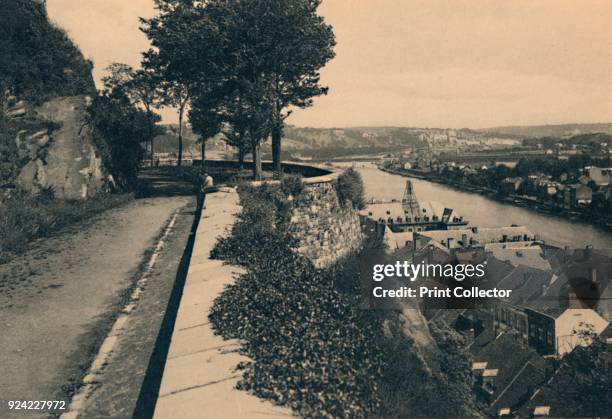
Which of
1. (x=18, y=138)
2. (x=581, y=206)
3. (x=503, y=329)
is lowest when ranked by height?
(x=503, y=329)

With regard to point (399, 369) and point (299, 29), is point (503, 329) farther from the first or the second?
point (399, 369)

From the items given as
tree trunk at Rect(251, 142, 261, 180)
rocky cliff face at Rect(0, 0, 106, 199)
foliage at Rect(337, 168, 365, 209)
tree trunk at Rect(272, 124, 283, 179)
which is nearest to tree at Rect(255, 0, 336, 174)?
tree trunk at Rect(272, 124, 283, 179)

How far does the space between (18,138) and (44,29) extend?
17.7 ft

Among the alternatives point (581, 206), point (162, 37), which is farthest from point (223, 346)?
point (581, 206)

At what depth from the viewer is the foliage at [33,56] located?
17.2m

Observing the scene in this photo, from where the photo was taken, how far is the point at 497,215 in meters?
89.6

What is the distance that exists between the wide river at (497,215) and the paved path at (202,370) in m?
71.1

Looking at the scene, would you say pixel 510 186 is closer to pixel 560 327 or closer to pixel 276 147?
pixel 560 327

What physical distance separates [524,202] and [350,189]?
97.2m

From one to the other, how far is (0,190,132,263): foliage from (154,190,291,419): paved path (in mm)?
7624

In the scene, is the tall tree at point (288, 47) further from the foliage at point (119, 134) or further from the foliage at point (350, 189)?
the foliage at point (119, 134)

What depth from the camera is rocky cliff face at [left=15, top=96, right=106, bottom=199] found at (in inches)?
664

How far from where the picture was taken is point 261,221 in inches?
428

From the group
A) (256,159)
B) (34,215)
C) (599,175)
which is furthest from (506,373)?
(599,175)
